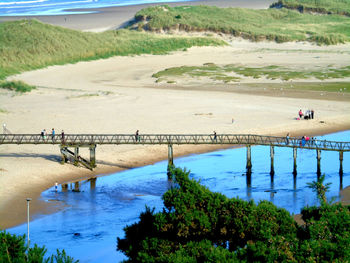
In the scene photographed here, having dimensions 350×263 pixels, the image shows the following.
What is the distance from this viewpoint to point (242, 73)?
93.1 metres

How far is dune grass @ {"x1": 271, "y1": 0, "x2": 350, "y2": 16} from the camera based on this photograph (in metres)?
178

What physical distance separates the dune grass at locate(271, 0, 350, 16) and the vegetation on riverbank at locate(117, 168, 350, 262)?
157 metres

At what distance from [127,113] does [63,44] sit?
189 feet

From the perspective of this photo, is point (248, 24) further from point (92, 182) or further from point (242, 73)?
point (92, 182)

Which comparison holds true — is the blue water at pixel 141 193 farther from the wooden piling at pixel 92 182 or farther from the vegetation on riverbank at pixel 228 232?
the vegetation on riverbank at pixel 228 232

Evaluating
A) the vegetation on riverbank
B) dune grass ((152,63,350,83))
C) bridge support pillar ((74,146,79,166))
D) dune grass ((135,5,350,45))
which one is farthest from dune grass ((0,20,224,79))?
the vegetation on riverbank

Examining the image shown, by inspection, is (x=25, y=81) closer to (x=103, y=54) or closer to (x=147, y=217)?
(x=103, y=54)

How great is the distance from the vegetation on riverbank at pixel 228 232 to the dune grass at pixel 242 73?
5991 centimetres

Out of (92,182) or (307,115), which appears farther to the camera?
(307,115)

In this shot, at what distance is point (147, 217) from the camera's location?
26.6m

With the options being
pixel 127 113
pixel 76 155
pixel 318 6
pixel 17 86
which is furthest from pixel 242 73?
pixel 318 6

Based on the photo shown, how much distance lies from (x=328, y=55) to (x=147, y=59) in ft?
92.6

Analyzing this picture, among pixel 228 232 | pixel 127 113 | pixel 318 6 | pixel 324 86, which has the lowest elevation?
pixel 127 113

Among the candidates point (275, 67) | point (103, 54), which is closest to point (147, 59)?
point (103, 54)
